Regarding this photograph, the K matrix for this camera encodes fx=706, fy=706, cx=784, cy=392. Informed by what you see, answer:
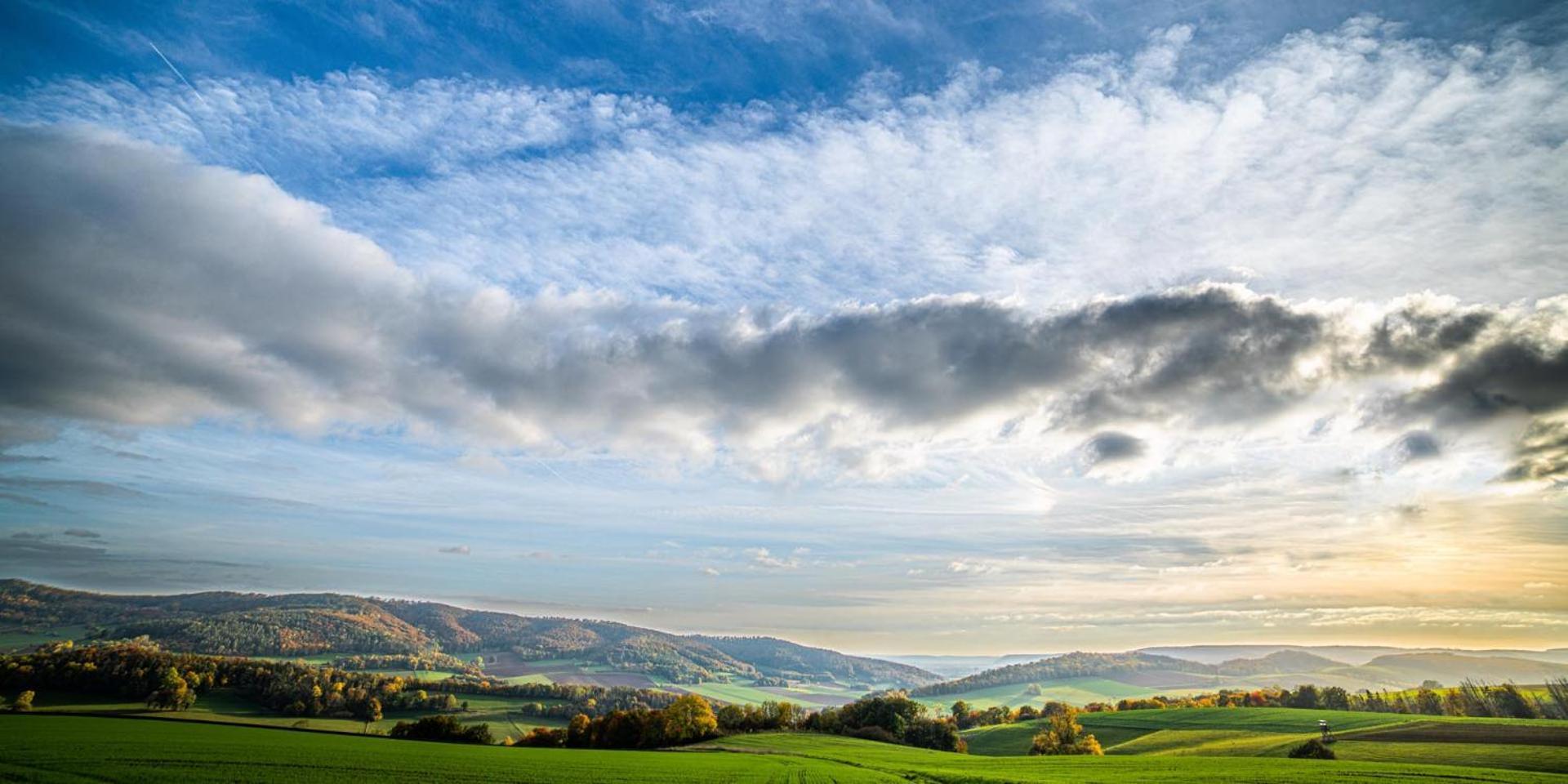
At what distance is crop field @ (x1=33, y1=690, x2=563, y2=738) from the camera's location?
92.1 m

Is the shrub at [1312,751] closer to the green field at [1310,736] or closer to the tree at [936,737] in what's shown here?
the green field at [1310,736]

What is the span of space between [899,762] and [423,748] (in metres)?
46.6

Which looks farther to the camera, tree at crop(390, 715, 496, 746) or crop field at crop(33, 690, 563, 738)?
crop field at crop(33, 690, 563, 738)

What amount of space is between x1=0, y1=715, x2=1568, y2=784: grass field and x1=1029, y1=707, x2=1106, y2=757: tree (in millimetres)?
26352

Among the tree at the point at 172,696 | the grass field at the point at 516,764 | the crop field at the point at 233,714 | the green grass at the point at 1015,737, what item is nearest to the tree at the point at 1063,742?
the green grass at the point at 1015,737

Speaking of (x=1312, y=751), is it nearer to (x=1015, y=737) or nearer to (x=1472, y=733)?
(x=1472, y=733)

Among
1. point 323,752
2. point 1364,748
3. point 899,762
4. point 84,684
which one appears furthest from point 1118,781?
point 84,684

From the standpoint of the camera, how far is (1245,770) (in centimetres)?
A: 4912

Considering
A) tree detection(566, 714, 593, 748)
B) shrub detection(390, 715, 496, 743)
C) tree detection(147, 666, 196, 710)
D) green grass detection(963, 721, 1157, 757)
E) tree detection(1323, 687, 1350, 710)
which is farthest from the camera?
tree detection(1323, 687, 1350, 710)

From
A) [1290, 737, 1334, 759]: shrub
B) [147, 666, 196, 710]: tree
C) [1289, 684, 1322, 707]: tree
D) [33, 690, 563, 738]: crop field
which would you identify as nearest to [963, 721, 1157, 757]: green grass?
[1290, 737, 1334, 759]: shrub

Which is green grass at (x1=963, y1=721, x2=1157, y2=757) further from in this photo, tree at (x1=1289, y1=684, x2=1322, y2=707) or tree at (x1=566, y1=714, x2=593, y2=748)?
tree at (x1=566, y1=714, x2=593, y2=748)

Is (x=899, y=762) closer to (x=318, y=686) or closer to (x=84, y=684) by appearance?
(x=318, y=686)

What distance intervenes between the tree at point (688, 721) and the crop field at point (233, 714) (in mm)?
38999

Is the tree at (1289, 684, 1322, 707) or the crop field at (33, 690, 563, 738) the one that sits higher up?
the tree at (1289, 684, 1322, 707)
